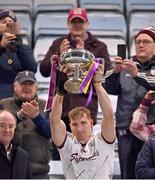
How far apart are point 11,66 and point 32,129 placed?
0.79 m

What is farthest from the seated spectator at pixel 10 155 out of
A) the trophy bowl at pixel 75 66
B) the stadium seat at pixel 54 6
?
the stadium seat at pixel 54 6

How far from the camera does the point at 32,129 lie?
21.6 feet

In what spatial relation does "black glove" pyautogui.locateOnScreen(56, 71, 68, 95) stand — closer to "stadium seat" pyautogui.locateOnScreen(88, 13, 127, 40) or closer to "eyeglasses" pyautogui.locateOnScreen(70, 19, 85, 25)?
"eyeglasses" pyautogui.locateOnScreen(70, 19, 85, 25)

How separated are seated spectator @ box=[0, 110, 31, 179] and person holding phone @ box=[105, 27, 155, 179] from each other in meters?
0.88

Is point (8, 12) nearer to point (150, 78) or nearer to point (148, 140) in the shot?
point (150, 78)

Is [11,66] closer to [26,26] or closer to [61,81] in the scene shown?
[61,81]

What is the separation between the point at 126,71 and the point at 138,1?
11.2 ft

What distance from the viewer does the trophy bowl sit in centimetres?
556

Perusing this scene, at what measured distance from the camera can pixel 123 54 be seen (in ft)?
20.8

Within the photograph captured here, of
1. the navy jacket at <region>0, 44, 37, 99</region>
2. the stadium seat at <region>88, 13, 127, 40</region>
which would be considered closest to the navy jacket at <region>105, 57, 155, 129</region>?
the navy jacket at <region>0, 44, 37, 99</region>

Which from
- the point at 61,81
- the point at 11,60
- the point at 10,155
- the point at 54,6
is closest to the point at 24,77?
the point at 11,60

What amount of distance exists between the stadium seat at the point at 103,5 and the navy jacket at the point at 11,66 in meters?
2.71

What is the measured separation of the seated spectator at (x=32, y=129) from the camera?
21.2ft

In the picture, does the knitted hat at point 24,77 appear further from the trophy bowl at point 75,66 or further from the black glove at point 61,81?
the trophy bowl at point 75,66
